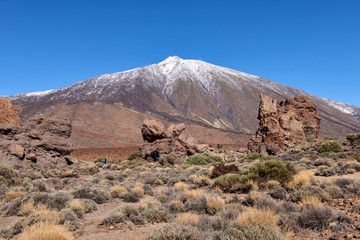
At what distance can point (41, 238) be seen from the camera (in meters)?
3.79

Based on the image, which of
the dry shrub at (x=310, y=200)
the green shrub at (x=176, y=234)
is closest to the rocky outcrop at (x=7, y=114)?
the green shrub at (x=176, y=234)

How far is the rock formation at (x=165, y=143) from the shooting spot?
25.4 metres

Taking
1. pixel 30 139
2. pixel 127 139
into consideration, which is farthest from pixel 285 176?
pixel 127 139

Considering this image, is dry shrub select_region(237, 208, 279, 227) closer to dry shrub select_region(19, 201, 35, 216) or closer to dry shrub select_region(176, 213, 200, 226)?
dry shrub select_region(176, 213, 200, 226)

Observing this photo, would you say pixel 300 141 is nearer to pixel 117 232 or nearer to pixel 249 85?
pixel 117 232

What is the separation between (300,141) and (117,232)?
2879 cm

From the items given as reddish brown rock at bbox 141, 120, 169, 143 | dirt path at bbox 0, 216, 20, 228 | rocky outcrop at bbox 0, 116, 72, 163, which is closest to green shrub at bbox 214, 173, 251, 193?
dirt path at bbox 0, 216, 20, 228

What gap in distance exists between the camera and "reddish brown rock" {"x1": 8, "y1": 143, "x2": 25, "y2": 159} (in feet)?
50.5

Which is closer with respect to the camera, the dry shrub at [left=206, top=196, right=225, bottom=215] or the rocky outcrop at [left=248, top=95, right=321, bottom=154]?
the dry shrub at [left=206, top=196, right=225, bottom=215]

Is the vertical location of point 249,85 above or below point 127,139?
above

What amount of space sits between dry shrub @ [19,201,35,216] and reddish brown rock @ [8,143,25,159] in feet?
34.2

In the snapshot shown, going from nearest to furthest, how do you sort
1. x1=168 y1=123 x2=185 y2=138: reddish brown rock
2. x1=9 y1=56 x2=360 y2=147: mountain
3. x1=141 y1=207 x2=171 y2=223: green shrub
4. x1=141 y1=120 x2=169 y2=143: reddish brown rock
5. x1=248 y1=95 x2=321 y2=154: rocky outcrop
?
x1=141 y1=207 x2=171 y2=223: green shrub → x1=141 y1=120 x2=169 y2=143: reddish brown rock → x1=168 y1=123 x2=185 y2=138: reddish brown rock → x1=248 y1=95 x2=321 y2=154: rocky outcrop → x1=9 y1=56 x2=360 y2=147: mountain

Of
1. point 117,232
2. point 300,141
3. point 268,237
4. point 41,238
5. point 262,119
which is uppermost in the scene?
point 262,119

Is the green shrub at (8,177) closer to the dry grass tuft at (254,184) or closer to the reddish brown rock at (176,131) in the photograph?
the dry grass tuft at (254,184)
